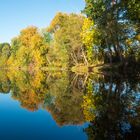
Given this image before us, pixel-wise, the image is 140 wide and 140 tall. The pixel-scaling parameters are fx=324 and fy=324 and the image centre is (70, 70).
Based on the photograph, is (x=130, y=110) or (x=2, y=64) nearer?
(x=130, y=110)

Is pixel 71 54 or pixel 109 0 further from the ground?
pixel 109 0

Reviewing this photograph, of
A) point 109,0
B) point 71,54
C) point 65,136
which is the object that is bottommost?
point 65,136

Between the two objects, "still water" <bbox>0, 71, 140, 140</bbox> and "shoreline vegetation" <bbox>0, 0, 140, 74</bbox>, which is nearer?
"still water" <bbox>0, 71, 140, 140</bbox>

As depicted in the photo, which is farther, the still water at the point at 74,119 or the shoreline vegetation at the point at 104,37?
the shoreline vegetation at the point at 104,37

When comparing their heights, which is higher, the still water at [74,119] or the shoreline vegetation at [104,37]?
the shoreline vegetation at [104,37]

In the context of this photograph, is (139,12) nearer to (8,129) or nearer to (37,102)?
(37,102)

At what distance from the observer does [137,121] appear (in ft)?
45.8

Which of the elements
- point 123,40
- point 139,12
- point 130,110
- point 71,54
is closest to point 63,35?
point 71,54

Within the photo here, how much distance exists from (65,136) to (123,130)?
7.25 ft

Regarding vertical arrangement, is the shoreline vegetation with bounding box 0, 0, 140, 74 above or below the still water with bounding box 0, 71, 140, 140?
above

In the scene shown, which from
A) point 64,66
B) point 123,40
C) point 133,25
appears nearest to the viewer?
point 133,25

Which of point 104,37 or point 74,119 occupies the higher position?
point 104,37

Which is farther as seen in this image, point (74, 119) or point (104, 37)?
point (104, 37)

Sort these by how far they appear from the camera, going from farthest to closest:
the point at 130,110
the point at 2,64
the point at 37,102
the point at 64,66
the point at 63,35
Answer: the point at 2,64 → the point at 64,66 → the point at 63,35 → the point at 37,102 → the point at 130,110
